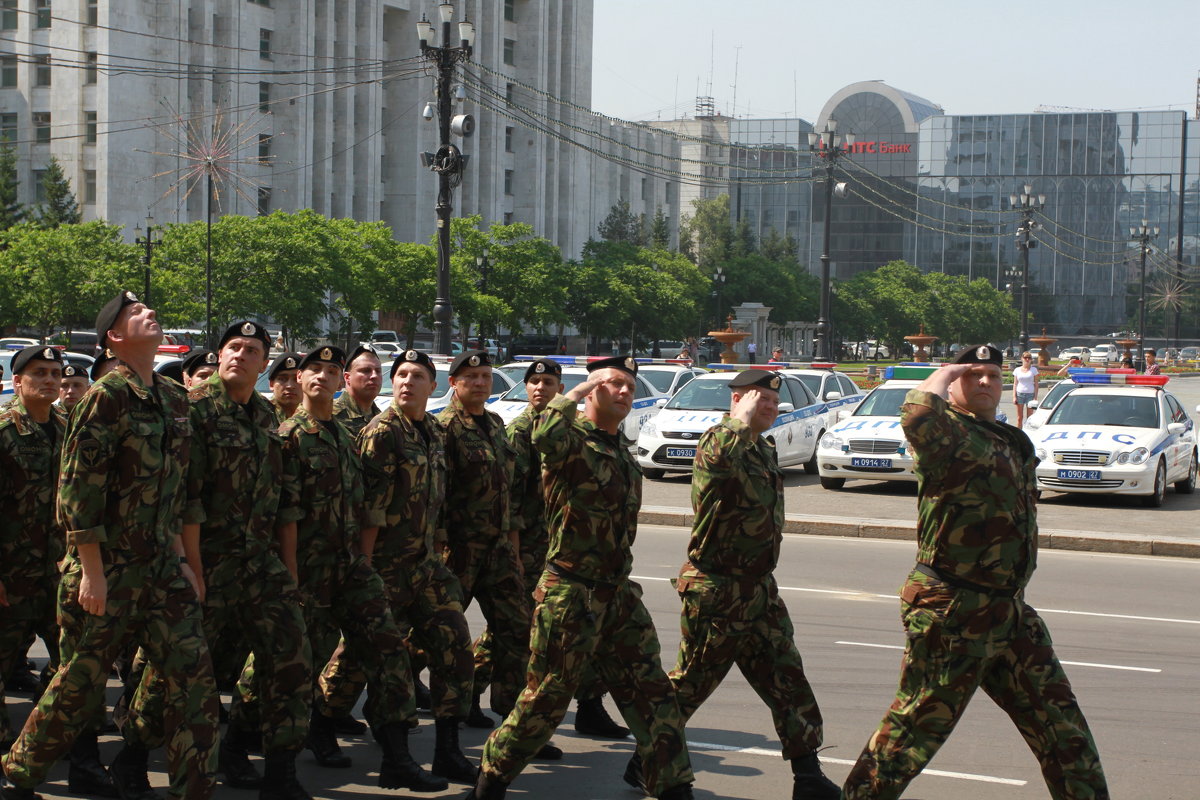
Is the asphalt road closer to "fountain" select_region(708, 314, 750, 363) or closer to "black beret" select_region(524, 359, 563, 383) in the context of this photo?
"black beret" select_region(524, 359, 563, 383)

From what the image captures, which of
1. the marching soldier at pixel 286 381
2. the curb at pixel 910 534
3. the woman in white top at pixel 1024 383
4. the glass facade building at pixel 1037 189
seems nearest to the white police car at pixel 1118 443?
the curb at pixel 910 534

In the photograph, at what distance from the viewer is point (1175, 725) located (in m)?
6.91

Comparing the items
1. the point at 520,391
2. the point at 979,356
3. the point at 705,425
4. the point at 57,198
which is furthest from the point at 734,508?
the point at 57,198

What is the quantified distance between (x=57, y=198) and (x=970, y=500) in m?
63.9

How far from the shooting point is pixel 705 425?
18500mm

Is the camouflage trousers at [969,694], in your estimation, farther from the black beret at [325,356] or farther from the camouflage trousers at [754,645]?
the black beret at [325,356]

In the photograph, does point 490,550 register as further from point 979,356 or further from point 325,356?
point 979,356

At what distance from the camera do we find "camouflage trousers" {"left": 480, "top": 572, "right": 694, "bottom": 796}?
509 centimetres

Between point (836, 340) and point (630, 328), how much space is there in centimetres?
2339

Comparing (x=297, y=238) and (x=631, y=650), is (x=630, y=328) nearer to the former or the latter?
(x=297, y=238)

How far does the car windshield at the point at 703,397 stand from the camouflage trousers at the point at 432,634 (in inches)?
524

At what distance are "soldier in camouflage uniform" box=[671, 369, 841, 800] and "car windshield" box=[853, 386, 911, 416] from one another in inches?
514

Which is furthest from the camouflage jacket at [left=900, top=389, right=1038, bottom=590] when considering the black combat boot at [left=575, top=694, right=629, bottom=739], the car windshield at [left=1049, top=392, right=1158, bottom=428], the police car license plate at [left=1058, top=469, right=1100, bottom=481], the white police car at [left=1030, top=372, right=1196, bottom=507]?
the car windshield at [left=1049, top=392, right=1158, bottom=428]

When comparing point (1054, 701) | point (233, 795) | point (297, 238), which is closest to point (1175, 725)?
point (1054, 701)
